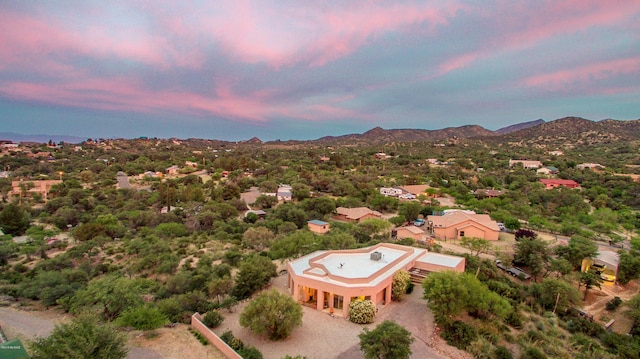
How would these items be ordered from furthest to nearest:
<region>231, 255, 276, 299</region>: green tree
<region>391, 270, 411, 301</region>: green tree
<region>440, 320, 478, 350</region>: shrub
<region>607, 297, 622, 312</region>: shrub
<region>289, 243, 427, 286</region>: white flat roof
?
<region>607, 297, 622, 312</region>: shrub → <region>231, 255, 276, 299</region>: green tree → <region>391, 270, 411, 301</region>: green tree → <region>289, 243, 427, 286</region>: white flat roof → <region>440, 320, 478, 350</region>: shrub

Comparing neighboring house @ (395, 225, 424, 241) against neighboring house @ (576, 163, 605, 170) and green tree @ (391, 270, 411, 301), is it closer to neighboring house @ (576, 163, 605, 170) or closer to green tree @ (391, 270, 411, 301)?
green tree @ (391, 270, 411, 301)

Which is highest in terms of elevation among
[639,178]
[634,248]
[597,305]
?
[639,178]

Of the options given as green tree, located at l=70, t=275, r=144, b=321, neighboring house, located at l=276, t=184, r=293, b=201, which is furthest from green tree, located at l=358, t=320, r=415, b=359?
neighboring house, located at l=276, t=184, r=293, b=201

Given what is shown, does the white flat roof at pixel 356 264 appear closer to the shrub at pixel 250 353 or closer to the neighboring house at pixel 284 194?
the shrub at pixel 250 353

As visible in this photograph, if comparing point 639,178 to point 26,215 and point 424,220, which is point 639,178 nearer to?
point 424,220

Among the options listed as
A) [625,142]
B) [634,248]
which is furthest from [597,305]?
[625,142]

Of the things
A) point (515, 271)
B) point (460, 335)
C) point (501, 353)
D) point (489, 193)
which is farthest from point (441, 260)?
point (489, 193)
